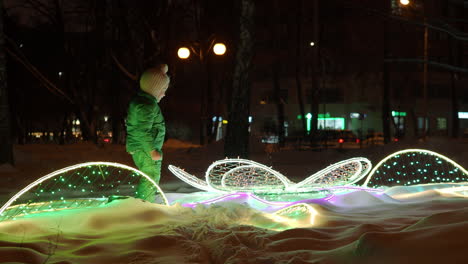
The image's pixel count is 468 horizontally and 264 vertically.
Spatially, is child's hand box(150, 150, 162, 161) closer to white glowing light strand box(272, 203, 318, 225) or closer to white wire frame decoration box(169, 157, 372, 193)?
white wire frame decoration box(169, 157, 372, 193)

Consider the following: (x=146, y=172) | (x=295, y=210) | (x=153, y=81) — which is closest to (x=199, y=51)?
(x=153, y=81)

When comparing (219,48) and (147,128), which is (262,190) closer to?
(147,128)

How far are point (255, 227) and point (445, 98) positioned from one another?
2419 inches

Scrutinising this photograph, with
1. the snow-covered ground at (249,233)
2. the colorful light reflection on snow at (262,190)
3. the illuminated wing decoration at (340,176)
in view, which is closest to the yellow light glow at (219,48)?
the colorful light reflection on snow at (262,190)

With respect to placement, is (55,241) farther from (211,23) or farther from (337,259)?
(211,23)

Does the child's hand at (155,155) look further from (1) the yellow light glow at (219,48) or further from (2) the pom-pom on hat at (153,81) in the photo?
(1) the yellow light glow at (219,48)

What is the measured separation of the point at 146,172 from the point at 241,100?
9.05 metres

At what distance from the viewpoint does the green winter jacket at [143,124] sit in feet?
24.8

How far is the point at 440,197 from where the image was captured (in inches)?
327

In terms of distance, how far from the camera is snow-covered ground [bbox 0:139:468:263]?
175 inches

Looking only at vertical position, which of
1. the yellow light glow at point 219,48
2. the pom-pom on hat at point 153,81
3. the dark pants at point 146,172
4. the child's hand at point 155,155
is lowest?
the dark pants at point 146,172

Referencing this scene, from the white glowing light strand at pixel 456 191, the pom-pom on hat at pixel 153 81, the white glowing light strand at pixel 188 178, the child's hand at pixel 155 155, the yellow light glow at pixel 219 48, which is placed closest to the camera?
the child's hand at pixel 155 155

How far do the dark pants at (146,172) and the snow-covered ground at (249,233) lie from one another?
823 millimetres

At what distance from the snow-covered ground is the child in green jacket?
3.27 ft
